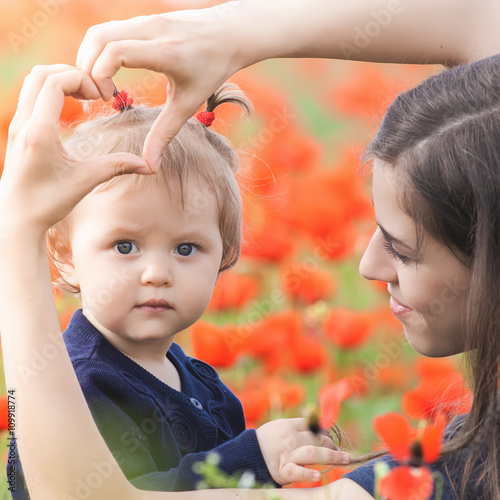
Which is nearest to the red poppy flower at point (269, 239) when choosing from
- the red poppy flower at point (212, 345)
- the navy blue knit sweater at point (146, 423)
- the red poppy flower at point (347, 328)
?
the red poppy flower at point (347, 328)

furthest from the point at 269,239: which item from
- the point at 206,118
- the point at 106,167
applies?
the point at 106,167

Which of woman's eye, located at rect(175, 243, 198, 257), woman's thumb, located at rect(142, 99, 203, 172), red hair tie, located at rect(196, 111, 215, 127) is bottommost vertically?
woman's eye, located at rect(175, 243, 198, 257)

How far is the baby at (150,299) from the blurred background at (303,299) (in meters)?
0.17

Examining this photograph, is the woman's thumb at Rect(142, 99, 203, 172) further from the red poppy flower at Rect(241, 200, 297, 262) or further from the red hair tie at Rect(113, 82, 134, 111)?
the red poppy flower at Rect(241, 200, 297, 262)

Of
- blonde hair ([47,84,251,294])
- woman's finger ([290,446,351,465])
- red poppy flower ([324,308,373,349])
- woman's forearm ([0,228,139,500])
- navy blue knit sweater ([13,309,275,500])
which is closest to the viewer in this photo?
woman's forearm ([0,228,139,500])

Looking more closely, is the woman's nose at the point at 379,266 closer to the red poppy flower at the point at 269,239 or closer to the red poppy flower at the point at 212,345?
the red poppy flower at the point at 212,345

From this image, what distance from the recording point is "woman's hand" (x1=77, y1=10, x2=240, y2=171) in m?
0.97

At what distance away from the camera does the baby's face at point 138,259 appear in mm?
1252

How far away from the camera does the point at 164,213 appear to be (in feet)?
4.17

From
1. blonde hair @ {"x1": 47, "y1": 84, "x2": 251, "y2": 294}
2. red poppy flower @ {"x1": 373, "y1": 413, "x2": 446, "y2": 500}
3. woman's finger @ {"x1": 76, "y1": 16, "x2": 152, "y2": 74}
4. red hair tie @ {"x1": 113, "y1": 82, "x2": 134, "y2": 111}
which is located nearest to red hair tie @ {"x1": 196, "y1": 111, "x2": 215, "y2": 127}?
blonde hair @ {"x1": 47, "y1": 84, "x2": 251, "y2": 294}

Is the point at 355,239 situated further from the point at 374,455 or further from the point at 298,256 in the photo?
the point at 374,455

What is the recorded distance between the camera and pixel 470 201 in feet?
3.77

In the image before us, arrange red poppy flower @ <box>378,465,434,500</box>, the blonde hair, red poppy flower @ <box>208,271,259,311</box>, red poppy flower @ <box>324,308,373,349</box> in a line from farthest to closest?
red poppy flower @ <box>208,271,259,311</box> → red poppy flower @ <box>324,308,373,349</box> → the blonde hair → red poppy flower @ <box>378,465,434,500</box>

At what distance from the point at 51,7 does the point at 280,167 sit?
1213 mm
